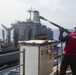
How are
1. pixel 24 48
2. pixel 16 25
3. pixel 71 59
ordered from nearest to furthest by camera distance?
pixel 71 59 < pixel 24 48 < pixel 16 25

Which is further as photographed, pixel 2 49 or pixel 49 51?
pixel 2 49

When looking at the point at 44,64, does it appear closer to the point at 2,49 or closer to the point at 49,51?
the point at 49,51

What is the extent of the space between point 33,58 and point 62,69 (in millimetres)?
801

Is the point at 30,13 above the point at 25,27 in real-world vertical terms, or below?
above

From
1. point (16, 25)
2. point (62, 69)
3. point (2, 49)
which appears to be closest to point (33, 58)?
point (62, 69)

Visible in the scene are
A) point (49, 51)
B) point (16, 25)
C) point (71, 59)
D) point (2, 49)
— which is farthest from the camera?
point (16, 25)

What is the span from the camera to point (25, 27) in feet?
131

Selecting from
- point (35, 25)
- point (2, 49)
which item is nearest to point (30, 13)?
point (35, 25)

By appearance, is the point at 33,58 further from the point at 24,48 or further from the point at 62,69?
the point at 62,69

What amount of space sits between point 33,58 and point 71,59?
99 cm

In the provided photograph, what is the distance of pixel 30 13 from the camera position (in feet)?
143

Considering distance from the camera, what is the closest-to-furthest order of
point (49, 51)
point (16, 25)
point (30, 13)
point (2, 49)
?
point (49, 51)
point (2, 49)
point (16, 25)
point (30, 13)

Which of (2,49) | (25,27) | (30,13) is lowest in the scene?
(2,49)

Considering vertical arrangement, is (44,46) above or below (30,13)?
below
